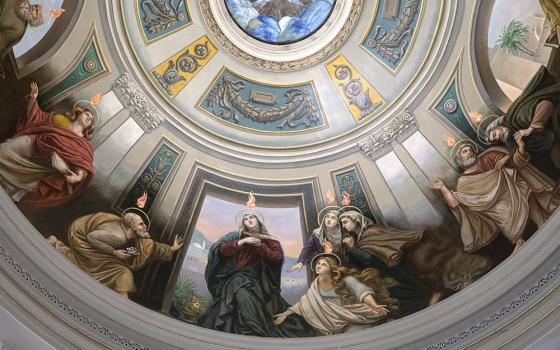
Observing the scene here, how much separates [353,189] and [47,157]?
5.14 m

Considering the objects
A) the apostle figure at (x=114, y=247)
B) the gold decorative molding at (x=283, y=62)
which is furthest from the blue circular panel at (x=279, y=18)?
the apostle figure at (x=114, y=247)

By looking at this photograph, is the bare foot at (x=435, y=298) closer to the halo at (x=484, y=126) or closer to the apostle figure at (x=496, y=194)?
the apostle figure at (x=496, y=194)

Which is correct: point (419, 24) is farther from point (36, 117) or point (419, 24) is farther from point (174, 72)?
point (36, 117)

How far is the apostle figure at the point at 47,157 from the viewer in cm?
952

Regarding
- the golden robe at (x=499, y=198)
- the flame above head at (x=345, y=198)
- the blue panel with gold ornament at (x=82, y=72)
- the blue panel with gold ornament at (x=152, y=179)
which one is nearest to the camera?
the golden robe at (x=499, y=198)

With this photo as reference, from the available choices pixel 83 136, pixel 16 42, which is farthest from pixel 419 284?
pixel 16 42

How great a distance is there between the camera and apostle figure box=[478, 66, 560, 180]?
32.1 feet

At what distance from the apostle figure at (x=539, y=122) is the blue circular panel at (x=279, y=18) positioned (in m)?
4.30

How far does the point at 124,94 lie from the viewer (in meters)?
11.3

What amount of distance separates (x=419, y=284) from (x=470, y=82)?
11.3 ft

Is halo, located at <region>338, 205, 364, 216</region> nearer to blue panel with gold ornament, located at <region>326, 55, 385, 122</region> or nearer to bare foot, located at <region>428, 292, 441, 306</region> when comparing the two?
blue panel with gold ornament, located at <region>326, 55, 385, 122</region>

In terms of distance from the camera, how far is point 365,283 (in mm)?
10641

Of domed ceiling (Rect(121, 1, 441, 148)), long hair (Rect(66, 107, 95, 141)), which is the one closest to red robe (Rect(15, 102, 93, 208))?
long hair (Rect(66, 107, 95, 141))

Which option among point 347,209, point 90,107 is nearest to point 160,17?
point 90,107
